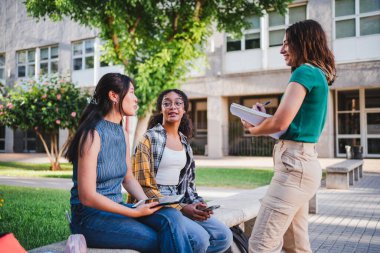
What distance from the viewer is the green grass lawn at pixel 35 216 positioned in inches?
177

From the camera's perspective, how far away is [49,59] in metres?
27.8

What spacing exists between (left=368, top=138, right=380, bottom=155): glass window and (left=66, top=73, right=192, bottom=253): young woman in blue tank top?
19.2 meters

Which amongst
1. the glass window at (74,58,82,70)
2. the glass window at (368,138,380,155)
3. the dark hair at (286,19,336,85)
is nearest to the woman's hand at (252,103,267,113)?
the dark hair at (286,19,336,85)

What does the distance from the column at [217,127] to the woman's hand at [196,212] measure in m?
19.4

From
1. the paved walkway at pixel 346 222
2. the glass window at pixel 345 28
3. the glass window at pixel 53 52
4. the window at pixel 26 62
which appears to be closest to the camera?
the paved walkway at pixel 346 222

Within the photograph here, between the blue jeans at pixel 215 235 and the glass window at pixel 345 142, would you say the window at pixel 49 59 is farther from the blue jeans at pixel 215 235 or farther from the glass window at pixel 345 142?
the blue jeans at pixel 215 235

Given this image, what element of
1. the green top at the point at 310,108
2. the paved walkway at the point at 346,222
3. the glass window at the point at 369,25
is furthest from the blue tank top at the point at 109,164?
the glass window at the point at 369,25

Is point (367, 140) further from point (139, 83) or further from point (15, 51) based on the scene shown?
point (15, 51)

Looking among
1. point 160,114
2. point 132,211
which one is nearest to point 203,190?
point 160,114

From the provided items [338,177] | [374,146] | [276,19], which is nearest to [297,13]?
[276,19]

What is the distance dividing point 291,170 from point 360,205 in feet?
19.0

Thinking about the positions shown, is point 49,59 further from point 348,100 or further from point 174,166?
point 174,166

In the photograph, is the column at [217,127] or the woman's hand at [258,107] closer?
the woman's hand at [258,107]

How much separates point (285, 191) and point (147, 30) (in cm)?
1073
